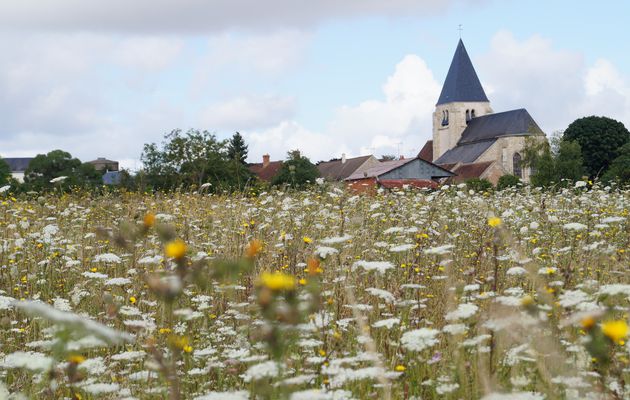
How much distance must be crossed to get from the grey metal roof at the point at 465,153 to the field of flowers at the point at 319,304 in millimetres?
84319

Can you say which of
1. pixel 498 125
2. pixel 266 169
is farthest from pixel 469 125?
pixel 266 169

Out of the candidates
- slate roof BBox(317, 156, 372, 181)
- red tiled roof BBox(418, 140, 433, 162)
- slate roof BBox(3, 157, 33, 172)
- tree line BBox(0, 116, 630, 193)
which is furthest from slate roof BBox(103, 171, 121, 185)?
red tiled roof BBox(418, 140, 433, 162)

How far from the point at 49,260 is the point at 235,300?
1661 millimetres

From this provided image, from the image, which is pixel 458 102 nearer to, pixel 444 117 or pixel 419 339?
pixel 444 117

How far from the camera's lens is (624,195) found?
9219mm

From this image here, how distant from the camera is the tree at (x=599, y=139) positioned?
73.6m

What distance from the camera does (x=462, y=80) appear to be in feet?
330

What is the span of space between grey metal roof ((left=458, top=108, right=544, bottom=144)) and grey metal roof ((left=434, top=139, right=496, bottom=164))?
136cm

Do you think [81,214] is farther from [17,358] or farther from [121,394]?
[17,358]

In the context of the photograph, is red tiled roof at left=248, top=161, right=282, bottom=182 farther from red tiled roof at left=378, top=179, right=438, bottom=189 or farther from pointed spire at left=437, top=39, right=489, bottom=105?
red tiled roof at left=378, top=179, right=438, bottom=189

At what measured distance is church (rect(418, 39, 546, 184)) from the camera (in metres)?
90.8

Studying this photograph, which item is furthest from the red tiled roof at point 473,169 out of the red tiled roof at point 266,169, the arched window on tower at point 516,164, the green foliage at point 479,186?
the green foliage at point 479,186

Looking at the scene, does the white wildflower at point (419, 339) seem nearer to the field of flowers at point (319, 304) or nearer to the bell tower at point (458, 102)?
the field of flowers at point (319, 304)

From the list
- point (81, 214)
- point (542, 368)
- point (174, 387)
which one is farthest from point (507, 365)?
point (81, 214)
